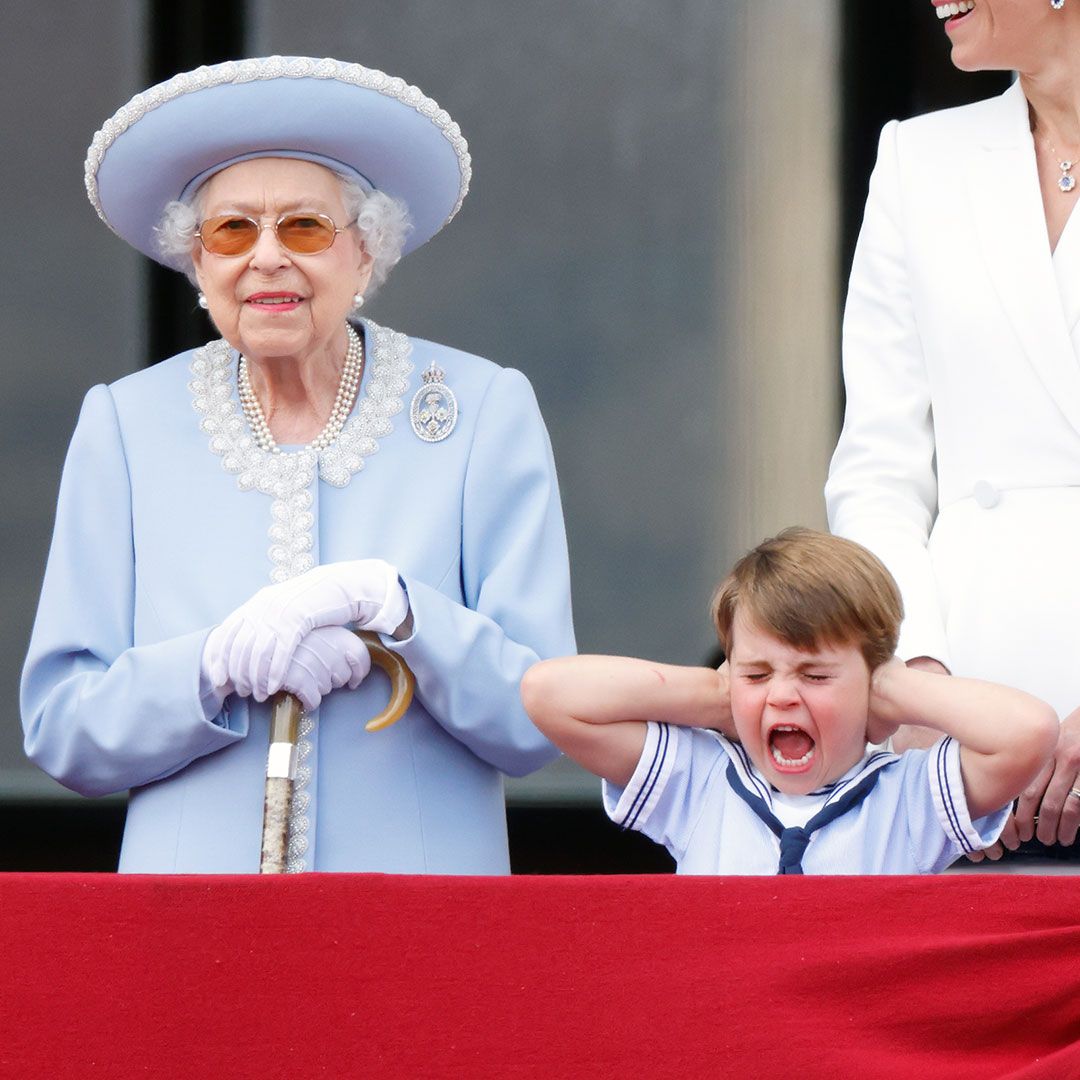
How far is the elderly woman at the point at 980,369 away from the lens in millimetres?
2482

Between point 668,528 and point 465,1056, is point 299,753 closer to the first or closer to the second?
point 465,1056

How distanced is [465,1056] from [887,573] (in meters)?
0.86

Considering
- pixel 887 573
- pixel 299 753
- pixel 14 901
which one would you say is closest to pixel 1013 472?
pixel 887 573

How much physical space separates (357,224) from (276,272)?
157 millimetres

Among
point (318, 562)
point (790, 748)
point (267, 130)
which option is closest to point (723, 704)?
point (790, 748)

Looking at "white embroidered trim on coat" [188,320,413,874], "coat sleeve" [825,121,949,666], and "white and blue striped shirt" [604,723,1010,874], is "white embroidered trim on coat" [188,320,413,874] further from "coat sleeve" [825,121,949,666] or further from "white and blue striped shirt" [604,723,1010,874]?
"coat sleeve" [825,121,949,666]

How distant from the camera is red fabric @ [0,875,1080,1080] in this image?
1.71 metres

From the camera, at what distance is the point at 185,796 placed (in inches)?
98.7

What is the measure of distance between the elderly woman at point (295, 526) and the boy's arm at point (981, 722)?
457 millimetres

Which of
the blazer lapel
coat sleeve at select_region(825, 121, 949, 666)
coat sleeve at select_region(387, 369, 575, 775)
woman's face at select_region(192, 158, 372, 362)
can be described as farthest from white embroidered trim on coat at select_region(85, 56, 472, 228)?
the blazer lapel

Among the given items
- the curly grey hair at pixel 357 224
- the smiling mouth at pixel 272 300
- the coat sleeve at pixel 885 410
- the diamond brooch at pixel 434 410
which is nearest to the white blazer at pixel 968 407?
the coat sleeve at pixel 885 410

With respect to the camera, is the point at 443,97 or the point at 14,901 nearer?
the point at 14,901

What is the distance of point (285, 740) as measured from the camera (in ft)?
7.70

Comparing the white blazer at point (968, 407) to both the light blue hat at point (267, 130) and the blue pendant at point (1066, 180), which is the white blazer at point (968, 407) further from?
the light blue hat at point (267, 130)
